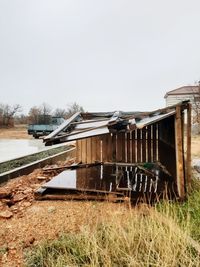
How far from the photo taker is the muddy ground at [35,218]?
3715mm

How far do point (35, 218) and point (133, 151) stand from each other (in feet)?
16.6

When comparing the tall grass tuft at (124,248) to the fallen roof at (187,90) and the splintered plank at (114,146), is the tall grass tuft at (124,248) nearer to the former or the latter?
the splintered plank at (114,146)

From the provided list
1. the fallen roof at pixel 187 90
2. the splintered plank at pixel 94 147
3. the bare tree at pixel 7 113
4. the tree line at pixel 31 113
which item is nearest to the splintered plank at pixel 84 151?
the splintered plank at pixel 94 147

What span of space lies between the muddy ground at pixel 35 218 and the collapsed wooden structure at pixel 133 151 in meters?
0.50

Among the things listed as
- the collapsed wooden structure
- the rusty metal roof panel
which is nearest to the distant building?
the collapsed wooden structure

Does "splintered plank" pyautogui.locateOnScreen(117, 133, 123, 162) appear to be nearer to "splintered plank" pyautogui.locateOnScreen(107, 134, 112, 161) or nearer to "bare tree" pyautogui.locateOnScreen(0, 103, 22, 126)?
"splintered plank" pyautogui.locateOnScreen(107, 134, 112, 161)

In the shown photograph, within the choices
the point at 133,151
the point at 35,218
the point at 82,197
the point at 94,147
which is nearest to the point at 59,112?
the point at 94,147

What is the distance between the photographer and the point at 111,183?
6.06 meters

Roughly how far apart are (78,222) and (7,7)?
36.4ft

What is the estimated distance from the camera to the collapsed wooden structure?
203 inches

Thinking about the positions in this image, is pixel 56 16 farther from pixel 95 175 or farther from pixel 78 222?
pixel 78 222

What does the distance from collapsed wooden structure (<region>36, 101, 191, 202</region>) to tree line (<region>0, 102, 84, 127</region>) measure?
21.9 m

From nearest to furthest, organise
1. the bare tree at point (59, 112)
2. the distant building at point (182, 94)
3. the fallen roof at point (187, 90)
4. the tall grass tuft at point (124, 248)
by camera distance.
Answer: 1. the tall grass tuft at point (124, 248)
2. the distant building at point (182, 94)
3. the fallen roof at point (187, 90)
4. the bare tree at point (59, 112)

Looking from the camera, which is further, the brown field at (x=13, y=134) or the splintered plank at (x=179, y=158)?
the brown field at (x=13, y=134)
